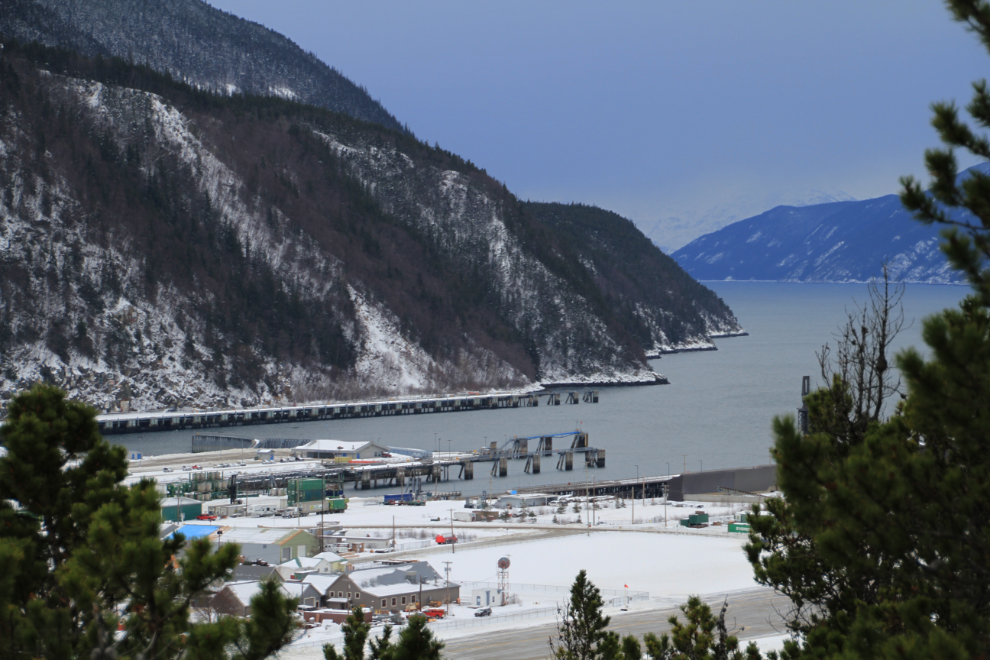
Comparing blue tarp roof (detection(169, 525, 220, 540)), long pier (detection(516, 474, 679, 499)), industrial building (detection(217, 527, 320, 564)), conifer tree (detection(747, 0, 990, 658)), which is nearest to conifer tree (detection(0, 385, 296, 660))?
conifer tree (detection(747, 0, 990, 658))

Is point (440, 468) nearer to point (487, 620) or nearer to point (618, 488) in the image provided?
point (618, 488)

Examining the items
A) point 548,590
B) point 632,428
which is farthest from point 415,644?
point 632,428

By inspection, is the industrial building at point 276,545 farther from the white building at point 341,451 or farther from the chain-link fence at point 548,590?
the white building at point 341,451

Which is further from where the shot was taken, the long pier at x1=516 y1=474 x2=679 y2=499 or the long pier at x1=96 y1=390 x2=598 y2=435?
the long pier at x1=96 y1=390 x2=598 y2=435


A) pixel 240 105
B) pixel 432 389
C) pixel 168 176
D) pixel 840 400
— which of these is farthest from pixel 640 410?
pixel 840 400

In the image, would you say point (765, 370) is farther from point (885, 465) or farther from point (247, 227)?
point (885, 465)

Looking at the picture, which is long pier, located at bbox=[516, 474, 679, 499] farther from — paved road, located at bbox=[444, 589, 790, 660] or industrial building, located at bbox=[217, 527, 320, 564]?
paved road, located at bbox=[444, 589, 790, 660]
